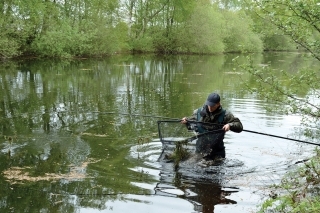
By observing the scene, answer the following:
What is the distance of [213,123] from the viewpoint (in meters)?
7.76

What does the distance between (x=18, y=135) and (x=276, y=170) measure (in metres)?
6.91

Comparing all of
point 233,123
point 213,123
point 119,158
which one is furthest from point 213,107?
point 119,158

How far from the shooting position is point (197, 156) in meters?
8.30

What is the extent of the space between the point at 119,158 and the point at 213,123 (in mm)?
2551

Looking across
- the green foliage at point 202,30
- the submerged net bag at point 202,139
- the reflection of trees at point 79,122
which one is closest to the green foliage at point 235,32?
the green foliage at point 202,30

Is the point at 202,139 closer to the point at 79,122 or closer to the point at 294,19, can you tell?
the point at 294,19

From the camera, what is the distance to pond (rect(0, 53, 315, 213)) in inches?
253

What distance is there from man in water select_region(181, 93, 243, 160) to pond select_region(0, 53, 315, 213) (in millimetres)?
384

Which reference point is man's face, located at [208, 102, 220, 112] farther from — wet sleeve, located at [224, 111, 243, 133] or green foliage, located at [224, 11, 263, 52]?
green foliage, located at [224, 11, 263, 52]

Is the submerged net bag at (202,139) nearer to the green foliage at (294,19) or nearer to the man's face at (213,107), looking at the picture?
the man's face at (213,107)

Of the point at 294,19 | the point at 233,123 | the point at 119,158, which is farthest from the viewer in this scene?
the point at 119,158

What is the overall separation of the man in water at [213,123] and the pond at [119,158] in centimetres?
38

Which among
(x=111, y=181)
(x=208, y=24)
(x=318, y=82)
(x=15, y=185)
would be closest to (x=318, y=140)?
(x=318, y=82)

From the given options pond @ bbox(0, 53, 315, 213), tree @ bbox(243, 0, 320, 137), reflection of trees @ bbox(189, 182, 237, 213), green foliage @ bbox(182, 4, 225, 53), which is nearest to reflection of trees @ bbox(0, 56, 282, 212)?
pond @ bbox(0, 53, 315, 213)
